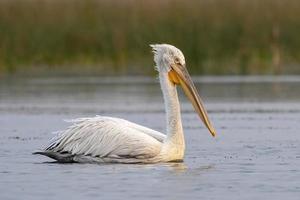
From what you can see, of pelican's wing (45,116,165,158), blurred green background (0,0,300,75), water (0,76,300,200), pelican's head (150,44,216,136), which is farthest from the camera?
blurred green background (0,0,300,75)

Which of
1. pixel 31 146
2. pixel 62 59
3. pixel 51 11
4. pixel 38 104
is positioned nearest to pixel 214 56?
pixel 62 59

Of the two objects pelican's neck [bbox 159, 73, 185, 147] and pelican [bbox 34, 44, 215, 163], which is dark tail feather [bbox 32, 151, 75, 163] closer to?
pelican [bbox 34, 44, 215, 163]

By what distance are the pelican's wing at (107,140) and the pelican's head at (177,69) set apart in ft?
1.70

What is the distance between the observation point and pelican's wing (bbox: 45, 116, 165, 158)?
1141 cm

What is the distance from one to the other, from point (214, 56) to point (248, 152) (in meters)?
12.8

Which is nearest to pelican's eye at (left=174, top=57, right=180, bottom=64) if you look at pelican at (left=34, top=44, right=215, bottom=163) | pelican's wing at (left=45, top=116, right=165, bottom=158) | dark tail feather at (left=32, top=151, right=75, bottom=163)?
pelican at (left=34, top=44, right=215, bottom=163)

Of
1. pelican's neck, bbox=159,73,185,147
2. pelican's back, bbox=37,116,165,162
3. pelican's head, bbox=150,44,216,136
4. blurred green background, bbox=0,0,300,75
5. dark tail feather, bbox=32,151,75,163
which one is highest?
blurred green background, bbox=0,0,300,75

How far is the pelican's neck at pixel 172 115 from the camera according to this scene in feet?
37.8

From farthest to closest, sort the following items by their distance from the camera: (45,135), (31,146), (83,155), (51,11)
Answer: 1. (51,11)
2. (45,135)
3. (31,146)
4. (83,155)

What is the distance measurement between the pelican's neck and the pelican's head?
83 millimetres

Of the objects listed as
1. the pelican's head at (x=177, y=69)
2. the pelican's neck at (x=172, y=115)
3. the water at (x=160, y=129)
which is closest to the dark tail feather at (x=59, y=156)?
the water at (x=160, y=129)

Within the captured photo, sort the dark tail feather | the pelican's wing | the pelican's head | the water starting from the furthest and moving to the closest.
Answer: the pelican's head → the dark tail feather → the pelican's wing → the water

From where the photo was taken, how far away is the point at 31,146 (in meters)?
13.0

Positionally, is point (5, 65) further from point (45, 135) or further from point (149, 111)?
point (45, 135)
